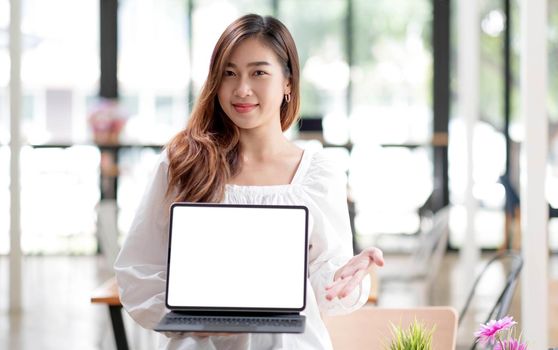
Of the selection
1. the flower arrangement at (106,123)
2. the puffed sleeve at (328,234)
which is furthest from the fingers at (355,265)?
the flower arrangement at (106,123)

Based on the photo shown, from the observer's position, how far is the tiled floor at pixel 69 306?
6.31 m

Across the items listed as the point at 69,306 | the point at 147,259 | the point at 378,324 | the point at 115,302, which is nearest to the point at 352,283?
the point at 147,259

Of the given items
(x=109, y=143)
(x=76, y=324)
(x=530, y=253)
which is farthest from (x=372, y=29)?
(x=530, y=253)

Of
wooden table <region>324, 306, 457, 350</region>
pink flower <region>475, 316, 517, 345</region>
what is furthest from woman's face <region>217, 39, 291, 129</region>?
wooden table <region>324, 306, 457, 350</region>

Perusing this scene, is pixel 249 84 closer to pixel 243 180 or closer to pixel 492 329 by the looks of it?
pixel 243 180

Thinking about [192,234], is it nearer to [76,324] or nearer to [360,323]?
[360,323]

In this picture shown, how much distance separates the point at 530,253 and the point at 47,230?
7478 millimetres

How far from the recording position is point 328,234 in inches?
89.6

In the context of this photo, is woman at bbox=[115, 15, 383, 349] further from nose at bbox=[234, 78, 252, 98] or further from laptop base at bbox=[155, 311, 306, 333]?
laptop base at bbox=[155, 311, 306, 333]

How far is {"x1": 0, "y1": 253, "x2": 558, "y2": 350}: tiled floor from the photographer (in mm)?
6309

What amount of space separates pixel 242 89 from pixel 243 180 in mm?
189

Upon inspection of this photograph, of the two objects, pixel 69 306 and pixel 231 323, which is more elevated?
pixel 231 323

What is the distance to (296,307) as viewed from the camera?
200cm

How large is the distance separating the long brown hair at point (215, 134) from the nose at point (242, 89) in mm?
39
